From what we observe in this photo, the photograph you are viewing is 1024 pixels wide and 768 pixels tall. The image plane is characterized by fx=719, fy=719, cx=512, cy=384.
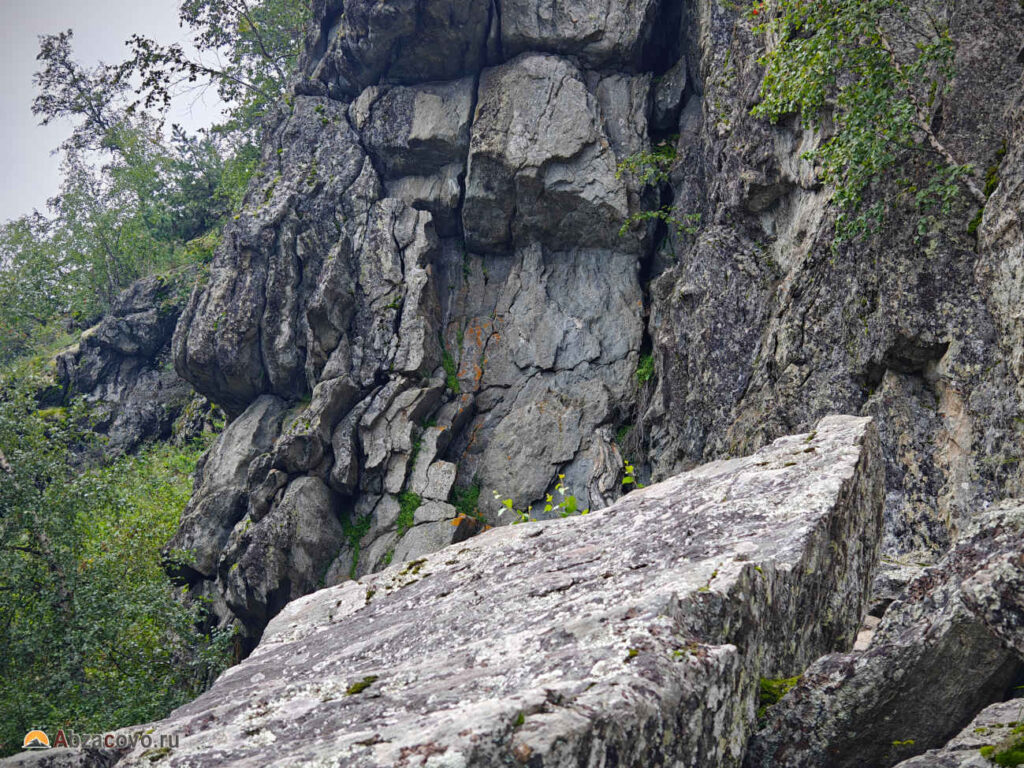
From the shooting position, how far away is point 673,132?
26.9 m

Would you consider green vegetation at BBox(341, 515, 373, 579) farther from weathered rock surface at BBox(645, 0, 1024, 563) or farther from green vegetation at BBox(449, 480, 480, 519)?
weathered rock surface at BBox(645, 0, 1024, 563)

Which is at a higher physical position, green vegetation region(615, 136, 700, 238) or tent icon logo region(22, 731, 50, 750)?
green vegetation region(615, 136, 700, 238)

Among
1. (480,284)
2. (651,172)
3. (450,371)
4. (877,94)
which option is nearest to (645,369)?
(651,172)

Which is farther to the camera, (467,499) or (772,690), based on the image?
(467,499)

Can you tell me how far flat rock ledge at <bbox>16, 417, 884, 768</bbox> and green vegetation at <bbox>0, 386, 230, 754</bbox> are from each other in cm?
1202

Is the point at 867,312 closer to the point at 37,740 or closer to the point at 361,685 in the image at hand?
the point at 361,685

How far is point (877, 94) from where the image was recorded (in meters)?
13.4

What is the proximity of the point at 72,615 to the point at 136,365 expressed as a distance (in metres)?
26.2

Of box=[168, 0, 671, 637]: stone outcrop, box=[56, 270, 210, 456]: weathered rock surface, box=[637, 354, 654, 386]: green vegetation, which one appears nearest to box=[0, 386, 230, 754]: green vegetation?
box=[168, 0, 671, 637]: stone outcrop

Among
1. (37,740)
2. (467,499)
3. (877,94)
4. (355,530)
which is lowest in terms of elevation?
(37,740)

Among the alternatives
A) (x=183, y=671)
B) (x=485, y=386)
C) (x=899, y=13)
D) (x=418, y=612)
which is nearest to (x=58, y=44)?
(x=485, y=386)

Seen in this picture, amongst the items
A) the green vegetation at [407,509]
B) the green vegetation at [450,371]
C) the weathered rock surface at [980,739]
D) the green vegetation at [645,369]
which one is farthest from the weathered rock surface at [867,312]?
the green vegetation at [407,509]

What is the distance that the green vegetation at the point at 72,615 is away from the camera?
16.6 meters

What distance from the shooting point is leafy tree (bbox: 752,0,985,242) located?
12.9m
